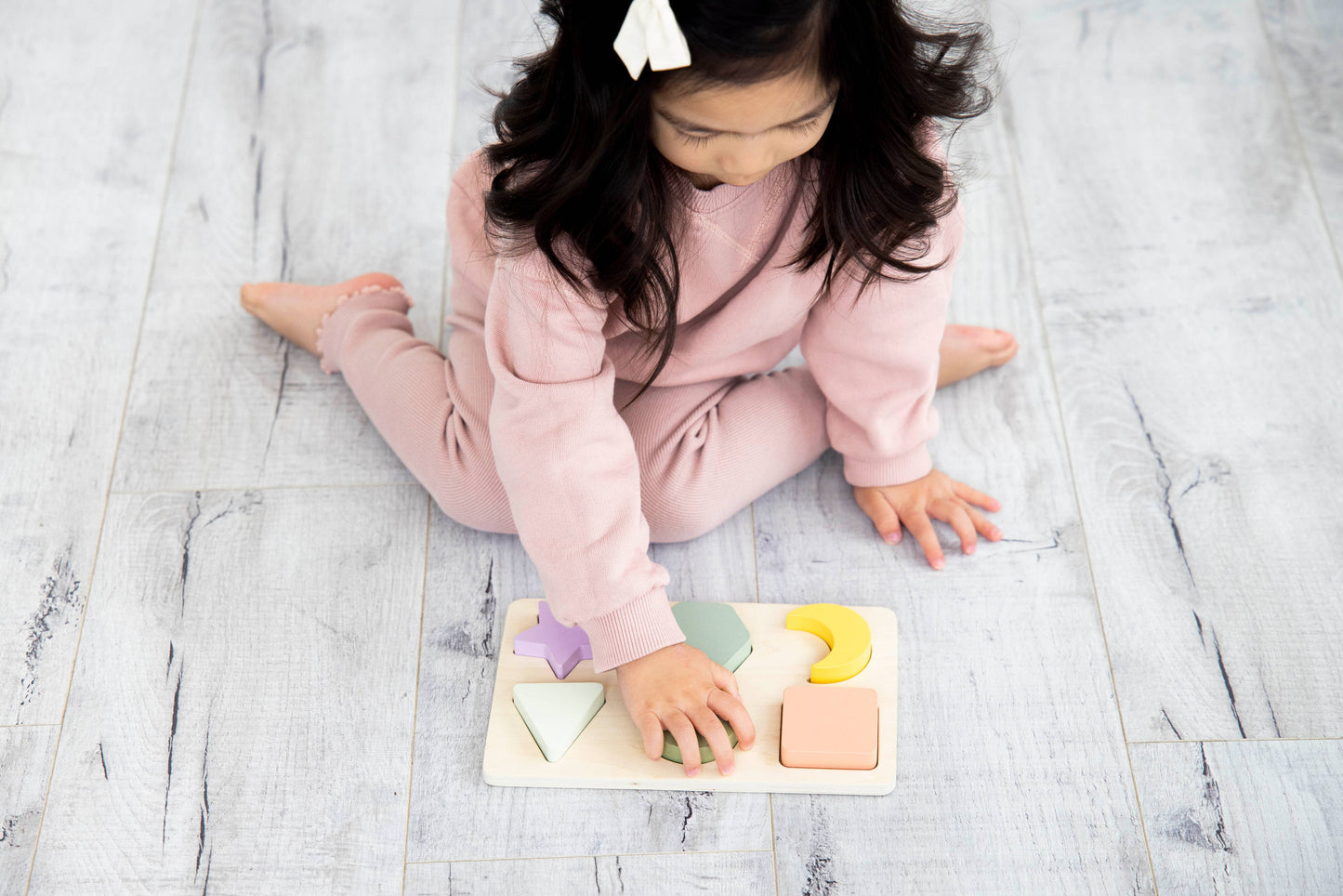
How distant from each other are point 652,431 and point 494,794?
296mm

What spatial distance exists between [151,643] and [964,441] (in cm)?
69

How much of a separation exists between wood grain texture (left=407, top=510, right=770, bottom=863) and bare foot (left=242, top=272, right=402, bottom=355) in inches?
10.7

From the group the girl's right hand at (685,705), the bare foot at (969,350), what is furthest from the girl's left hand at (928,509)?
the girl's right hand at (685,705)

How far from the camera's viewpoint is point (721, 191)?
2.38 ft

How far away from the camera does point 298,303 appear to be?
41.9 inches

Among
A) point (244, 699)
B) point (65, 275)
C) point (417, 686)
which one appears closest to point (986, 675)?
point (417, 686)

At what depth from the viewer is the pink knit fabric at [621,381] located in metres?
0.76

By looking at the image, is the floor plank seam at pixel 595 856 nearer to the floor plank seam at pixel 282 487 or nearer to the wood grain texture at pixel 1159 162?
the floor plank seam at pixel 282 487

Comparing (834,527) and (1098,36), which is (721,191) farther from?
(1098,36)

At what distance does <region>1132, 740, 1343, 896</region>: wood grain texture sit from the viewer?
81cm

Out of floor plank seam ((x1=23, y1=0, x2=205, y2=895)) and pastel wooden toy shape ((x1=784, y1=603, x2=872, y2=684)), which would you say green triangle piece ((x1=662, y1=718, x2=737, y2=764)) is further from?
floor plank seam ((x1=23, y1=0, x2=205, y2=895))

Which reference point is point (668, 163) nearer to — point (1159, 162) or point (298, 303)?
point (298, 303)

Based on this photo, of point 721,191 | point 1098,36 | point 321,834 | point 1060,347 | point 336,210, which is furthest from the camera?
point 1098,36

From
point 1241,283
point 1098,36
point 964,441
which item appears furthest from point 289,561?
point 1098,36
